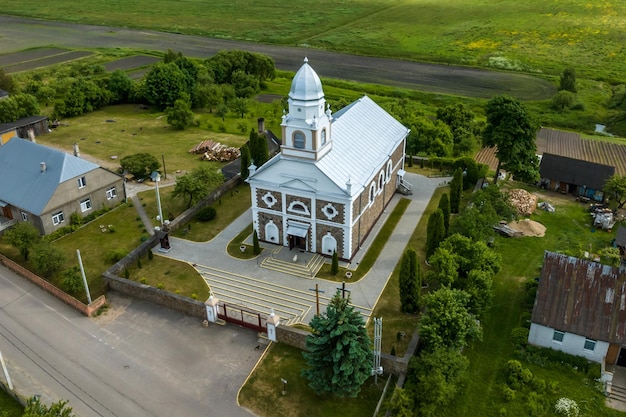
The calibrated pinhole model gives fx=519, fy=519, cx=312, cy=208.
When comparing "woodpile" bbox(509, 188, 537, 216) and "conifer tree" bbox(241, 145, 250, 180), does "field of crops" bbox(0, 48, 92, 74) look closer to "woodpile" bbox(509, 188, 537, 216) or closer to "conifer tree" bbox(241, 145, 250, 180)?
"conifer tree" bbox(241, 145, 250, 180)

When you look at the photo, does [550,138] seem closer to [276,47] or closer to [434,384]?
[434,384]

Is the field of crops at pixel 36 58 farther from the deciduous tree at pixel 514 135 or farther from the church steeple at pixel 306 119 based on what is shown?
the deciduous tree at pixel 514 135

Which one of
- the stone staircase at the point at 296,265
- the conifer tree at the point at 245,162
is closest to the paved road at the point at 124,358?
the stone staircase at the point at 296,265

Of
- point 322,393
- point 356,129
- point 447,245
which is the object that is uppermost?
point 356,129

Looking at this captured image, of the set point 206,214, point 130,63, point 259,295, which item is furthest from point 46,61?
point 259,295

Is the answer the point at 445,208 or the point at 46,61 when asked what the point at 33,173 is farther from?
the point at 46,61

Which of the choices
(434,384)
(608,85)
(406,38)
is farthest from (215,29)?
(434,384)

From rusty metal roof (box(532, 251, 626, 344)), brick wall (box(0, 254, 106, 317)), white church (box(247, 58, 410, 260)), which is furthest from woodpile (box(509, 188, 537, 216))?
brick wall (box(0, 254, 106, 317))
